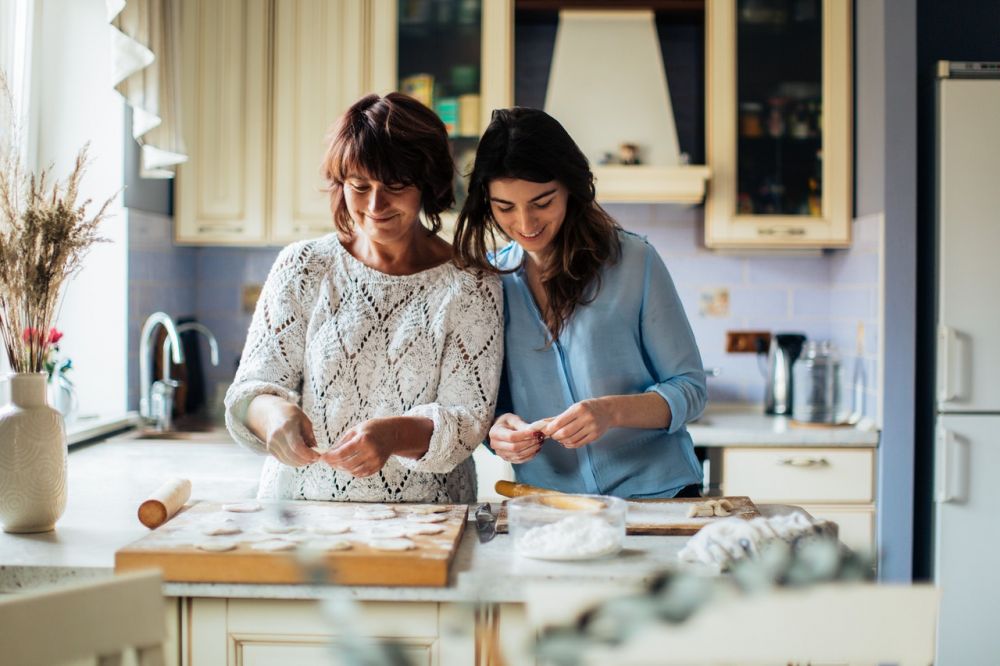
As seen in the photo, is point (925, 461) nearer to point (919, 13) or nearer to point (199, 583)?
point (919, 13)

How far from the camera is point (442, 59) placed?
10.7 ft

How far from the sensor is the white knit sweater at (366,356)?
5.43 ft

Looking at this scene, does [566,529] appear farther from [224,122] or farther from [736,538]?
[224,122]

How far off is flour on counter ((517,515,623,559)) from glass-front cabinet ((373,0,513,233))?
200 centimetres

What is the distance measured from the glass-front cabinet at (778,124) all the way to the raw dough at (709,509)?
183cm

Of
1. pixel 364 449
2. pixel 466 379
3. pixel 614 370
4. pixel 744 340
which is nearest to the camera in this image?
pixel 364 449

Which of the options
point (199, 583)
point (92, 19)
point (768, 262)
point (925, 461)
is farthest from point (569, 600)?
point (768, 262)

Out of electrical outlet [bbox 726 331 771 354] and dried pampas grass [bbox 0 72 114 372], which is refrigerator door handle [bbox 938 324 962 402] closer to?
electrical outlet [bbox 726 331 771 354]

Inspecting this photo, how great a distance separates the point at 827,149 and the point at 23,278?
253 cm

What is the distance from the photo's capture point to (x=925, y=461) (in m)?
3.01

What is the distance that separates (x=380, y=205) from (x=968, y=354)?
2025mm

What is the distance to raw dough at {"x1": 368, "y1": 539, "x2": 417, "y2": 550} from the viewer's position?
131 centimetres

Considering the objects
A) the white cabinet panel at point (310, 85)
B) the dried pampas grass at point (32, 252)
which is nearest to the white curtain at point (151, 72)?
the white cabinet panel at point (310, 85)

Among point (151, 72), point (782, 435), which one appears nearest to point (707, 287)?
point (782, 435)
